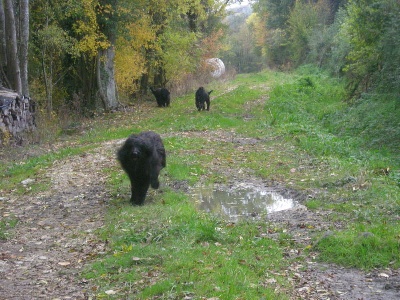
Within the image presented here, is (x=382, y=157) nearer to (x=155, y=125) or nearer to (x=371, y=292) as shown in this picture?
(x=371, y=292)

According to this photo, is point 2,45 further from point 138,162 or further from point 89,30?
point 138,162

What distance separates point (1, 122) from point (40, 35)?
5413mm

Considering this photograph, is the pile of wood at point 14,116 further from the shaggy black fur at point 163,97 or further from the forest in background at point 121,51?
the shaggy black fur at point 163,97

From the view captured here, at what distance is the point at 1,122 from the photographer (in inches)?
584

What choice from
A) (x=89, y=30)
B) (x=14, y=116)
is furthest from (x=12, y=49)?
(x=89, y=30)

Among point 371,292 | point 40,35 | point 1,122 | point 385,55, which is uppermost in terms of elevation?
point 40,35

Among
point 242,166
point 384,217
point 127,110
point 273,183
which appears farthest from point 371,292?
point 127,110

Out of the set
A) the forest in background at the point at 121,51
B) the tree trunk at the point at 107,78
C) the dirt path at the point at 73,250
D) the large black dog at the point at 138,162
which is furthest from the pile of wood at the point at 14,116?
the large black dog at the point at 138,162

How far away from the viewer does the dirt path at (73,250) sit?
18.2 ft

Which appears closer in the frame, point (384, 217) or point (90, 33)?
point (384, 217)

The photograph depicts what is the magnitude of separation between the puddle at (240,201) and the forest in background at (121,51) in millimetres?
5551

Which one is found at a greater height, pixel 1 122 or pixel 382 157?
pixel 1 122

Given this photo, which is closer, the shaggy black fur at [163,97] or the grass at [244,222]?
the grass at [244,222]

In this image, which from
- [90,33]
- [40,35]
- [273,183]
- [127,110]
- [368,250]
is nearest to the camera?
[368,250]
